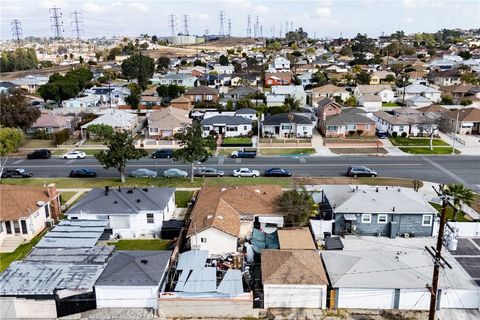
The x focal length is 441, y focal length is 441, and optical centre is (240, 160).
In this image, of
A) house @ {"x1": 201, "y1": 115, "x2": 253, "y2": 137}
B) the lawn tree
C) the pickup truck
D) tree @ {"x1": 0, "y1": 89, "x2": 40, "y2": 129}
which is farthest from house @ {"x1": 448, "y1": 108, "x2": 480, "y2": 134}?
tree @ {"x1": 0, "y1": 89, "x2": 40, "y2": 129}

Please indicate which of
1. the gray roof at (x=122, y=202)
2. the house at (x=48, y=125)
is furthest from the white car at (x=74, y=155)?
the gray roof at (x=122, y=202)

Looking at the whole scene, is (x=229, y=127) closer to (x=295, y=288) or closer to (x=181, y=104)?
(x=181, y=104)

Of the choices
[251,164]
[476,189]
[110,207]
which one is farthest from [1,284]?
[476,189]

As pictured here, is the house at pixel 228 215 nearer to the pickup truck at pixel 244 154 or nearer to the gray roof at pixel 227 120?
the pickup truck at pixel 244 154

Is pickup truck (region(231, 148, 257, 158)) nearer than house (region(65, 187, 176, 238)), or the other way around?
house (region(65, 187, 176, 238))

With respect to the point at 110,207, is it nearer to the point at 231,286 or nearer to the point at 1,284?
the point at 1,284

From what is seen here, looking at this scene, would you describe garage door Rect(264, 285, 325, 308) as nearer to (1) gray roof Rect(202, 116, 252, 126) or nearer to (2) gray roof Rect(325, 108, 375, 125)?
(1) gray roof Rect(202, 116, 252, 126)
